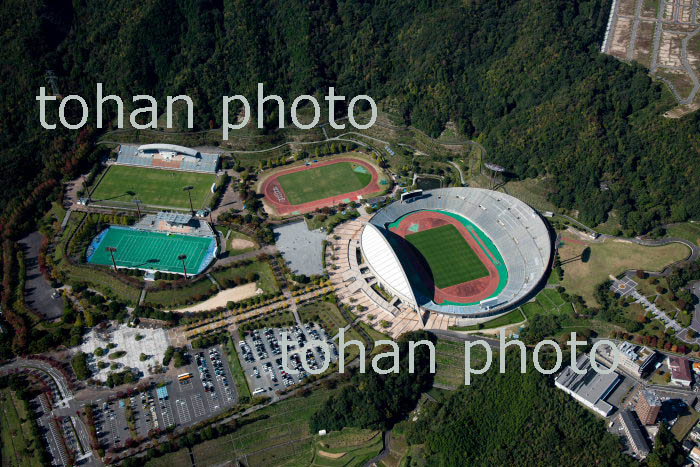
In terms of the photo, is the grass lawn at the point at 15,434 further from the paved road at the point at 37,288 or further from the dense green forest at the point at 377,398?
the dense green forest at the point at 377,398

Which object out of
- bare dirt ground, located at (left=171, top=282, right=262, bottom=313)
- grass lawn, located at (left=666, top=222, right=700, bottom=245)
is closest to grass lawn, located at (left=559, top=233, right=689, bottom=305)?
grass lawn, located at (left=666, top=222, right=700, bottom=245)

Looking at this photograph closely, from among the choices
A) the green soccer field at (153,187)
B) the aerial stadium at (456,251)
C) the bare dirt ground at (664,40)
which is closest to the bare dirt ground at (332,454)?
the aerial stadium at (456,251)

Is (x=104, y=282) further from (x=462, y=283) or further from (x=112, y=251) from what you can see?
(x=462, y=283)

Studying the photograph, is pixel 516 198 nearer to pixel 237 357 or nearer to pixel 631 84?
pixel 631 84

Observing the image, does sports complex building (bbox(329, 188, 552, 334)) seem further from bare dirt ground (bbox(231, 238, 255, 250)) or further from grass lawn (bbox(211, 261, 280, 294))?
bare dirt ground (bbox(231, 238, 255, 250))

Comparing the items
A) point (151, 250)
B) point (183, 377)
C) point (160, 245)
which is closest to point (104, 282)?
point (151, 250)

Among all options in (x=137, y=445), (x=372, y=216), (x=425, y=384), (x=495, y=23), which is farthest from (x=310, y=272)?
(x=495, y=23)

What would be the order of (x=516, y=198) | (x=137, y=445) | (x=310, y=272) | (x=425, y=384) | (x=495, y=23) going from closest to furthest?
(x=137, y=445)
(x=425, y=384)
(x=310, y=272)
(x=516, y=198)
(x=495, y=23)
